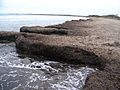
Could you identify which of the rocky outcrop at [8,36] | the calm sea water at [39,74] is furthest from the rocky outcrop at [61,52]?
the rocky outcrop at [8,36]

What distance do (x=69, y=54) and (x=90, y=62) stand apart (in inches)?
Answer: 55.6

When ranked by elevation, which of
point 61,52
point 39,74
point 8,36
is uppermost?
point 61,52

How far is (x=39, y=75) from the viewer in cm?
942

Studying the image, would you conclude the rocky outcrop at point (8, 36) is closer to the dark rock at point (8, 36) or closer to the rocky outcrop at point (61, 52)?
the dark rock at point (8, 36)

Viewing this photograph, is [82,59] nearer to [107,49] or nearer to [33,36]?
[107,49]

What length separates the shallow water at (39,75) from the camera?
26.7 feet

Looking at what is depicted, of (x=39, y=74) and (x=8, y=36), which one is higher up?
(x=8, y=36)

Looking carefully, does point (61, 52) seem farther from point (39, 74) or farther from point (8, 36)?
point (8, 36)

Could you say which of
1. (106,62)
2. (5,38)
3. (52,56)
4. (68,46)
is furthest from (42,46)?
(5,38)

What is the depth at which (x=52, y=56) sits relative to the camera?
11812 millimetres

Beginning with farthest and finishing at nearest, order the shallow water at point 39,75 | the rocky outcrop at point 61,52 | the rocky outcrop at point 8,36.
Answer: the rocky outcrop at point 8,36 < the rocky outcrop at point 61,52 < the shallow water at point 39,75

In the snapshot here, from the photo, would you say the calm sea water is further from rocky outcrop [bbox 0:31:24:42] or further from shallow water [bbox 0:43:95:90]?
rocky outcrop [bbox 0:31:24:42]

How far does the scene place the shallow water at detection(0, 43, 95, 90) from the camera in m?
8.15

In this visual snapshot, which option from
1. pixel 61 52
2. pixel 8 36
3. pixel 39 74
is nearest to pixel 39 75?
pixel 39 74
